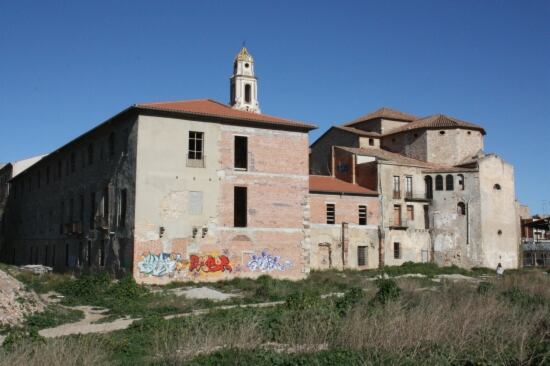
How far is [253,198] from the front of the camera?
30.8 m

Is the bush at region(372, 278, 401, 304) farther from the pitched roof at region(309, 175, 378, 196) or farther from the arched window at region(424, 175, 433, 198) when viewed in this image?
the arched window at region(424, 175, 433, 198)

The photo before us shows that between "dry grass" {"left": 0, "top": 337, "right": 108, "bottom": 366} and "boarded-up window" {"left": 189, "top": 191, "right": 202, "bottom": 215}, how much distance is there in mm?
18540

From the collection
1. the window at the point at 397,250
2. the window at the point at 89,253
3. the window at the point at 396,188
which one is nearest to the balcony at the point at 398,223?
the window at the point at 397,250

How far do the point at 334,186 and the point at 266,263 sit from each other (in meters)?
11.1

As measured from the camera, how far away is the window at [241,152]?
31375 millimetres

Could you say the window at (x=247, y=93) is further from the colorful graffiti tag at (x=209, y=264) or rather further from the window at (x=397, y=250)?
the colorful graffiti tag at (x=209, y=264)

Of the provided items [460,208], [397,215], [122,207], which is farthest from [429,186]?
[122,207]

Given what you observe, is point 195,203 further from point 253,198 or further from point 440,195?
point 440,195

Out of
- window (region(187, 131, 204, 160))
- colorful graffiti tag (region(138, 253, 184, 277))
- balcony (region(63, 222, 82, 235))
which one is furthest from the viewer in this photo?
balcony (region(63, 222, 82, 235))

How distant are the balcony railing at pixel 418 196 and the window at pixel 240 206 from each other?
15.6 metres

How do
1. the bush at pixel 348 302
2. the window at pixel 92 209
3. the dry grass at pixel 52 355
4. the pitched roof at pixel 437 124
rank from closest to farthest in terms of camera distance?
the dry grass at pixel 52 355
the bush at pixel 348 302
the window at pixel 92 209
the pitched roof at pixel 437 124

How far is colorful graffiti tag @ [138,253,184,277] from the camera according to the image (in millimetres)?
27906

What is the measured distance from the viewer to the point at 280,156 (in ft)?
104

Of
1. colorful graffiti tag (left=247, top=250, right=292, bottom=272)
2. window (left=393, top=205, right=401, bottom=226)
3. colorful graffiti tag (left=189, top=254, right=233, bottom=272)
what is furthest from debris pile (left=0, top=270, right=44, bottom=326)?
window (left=393, top=205, right=401, bottom=226)
